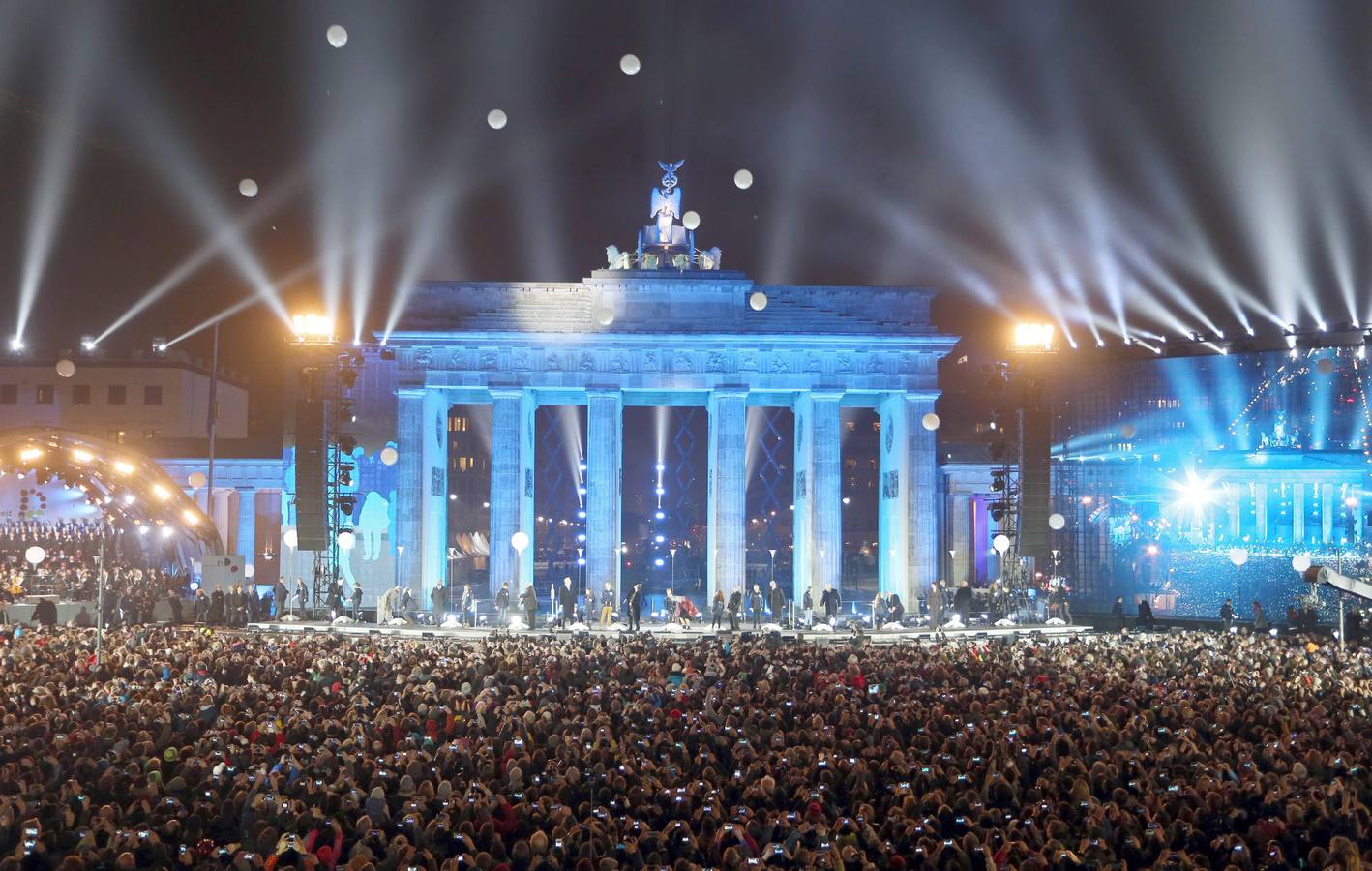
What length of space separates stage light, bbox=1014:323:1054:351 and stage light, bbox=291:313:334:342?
2258 centimetres

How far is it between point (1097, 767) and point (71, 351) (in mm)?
75782

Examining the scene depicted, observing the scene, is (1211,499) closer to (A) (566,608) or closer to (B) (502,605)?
(A) (566,608)

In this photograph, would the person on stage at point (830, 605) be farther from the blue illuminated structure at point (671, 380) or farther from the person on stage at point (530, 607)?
the person on stage at point (530, 607)

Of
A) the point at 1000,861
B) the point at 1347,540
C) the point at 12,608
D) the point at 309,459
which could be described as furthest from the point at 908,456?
the point at 1000,861

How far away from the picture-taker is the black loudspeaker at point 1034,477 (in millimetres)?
37750

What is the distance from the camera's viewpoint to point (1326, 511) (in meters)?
46.8

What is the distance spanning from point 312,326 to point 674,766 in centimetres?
2813

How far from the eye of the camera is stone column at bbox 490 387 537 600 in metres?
46.8

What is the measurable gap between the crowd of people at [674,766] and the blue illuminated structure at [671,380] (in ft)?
83.8

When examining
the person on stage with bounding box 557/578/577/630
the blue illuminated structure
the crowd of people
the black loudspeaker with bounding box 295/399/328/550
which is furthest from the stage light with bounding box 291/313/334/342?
the crowd of people

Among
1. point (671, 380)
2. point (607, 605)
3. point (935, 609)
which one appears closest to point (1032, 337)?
point (935, 609)

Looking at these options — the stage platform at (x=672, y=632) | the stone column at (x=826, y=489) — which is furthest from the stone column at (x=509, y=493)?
the stone column at (x=826, y=489)

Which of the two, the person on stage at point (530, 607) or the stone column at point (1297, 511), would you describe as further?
the stone column at point (1297, 511)

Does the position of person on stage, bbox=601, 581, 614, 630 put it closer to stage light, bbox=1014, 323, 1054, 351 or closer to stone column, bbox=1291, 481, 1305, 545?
stage light, bbox=1014, 323, 1054, 351
